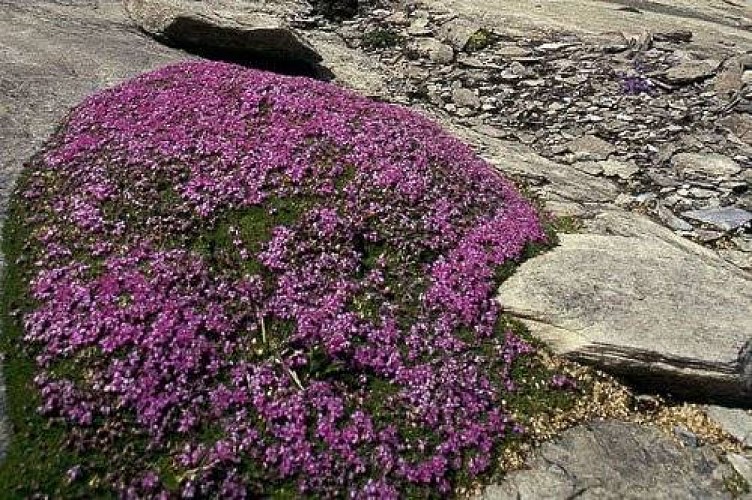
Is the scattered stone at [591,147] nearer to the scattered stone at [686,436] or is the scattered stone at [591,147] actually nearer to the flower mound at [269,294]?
the flower mound at [269,294]

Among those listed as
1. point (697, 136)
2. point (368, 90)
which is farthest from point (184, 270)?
point (697, 136)

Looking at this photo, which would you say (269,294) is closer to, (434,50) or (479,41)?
(434,50)

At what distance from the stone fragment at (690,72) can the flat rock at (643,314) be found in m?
11.6

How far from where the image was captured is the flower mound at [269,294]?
27.5ft

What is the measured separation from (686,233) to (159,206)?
10782 mm

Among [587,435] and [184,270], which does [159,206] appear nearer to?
[184,270]

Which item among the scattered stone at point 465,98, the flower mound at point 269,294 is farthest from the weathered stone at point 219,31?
the flower mound at point 269,294

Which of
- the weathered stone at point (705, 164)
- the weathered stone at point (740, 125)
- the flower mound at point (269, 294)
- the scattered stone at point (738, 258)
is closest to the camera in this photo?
the flower mound at point (269, 294)

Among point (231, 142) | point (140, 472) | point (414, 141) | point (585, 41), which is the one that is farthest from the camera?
point (585, 41)

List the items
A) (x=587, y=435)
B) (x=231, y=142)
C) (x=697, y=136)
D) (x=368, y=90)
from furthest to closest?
1. (x=368, y=90)
2. (x=697, y=136)
3. (x=231, y=142)
4. (x=587, y=435)

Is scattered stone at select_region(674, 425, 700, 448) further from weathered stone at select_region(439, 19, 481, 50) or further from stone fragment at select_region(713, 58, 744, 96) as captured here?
weathered stone at select_region(439, 19, 481, 50)

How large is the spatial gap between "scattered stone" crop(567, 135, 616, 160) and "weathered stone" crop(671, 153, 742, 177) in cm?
161

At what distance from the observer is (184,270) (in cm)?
999

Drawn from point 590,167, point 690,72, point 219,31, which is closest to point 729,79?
point 690,72
